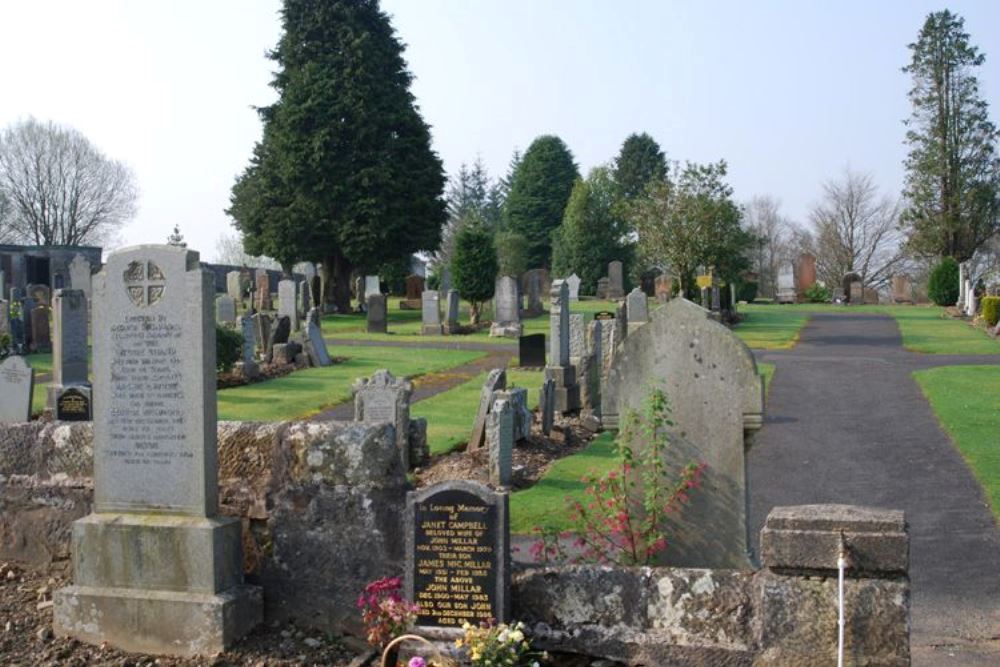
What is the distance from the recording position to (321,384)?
81.5ft

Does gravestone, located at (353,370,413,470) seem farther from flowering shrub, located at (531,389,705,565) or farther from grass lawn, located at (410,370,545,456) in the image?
flowering shrub, located at (531,389,705,565)

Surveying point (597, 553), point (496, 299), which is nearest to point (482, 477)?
point (597, 553)

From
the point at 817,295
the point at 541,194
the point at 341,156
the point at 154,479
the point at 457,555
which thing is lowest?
the point at 457,555

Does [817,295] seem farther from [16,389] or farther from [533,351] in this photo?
[16,389]

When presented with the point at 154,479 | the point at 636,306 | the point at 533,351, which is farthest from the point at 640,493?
the point at 636,306

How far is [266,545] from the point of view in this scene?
6.56 meters

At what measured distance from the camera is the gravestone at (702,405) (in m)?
7.27

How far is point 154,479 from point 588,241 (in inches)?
2283

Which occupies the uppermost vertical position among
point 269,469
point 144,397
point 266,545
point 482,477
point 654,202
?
point 654,202

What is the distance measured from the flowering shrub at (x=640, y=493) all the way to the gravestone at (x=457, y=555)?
1.19 m

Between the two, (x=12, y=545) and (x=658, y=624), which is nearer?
(x=658, y=624)

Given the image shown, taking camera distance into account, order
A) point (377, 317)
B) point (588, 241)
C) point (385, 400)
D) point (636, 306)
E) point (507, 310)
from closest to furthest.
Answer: point (385, 400), point (636, 306), point (507, 310), point (377, 317), point (588, 241)

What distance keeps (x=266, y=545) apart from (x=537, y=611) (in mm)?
1819

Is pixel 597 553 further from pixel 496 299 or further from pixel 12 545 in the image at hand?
pixel 496 299
